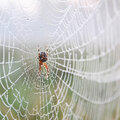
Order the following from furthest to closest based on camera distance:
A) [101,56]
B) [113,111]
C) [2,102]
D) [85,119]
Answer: [2,102], [85,119], [101,56], [113,111]

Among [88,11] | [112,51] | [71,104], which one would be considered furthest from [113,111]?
[71,104]

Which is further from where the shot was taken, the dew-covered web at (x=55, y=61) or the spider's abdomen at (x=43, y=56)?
the spider's abdomen at (x=43, y=56)

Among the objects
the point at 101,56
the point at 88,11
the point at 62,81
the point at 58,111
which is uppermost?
the point at 88,11

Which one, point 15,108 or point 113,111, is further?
point 15,108

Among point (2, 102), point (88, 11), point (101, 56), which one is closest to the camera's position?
point (101, 56)

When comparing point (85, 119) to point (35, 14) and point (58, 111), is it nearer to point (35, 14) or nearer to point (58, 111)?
point (58, 111)

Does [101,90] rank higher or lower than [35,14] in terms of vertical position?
lower

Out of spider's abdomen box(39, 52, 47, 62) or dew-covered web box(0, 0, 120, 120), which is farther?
spider's abdomen box(39, 52, 47, 62)

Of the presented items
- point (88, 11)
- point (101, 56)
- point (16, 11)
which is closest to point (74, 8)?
point (88, 11)
